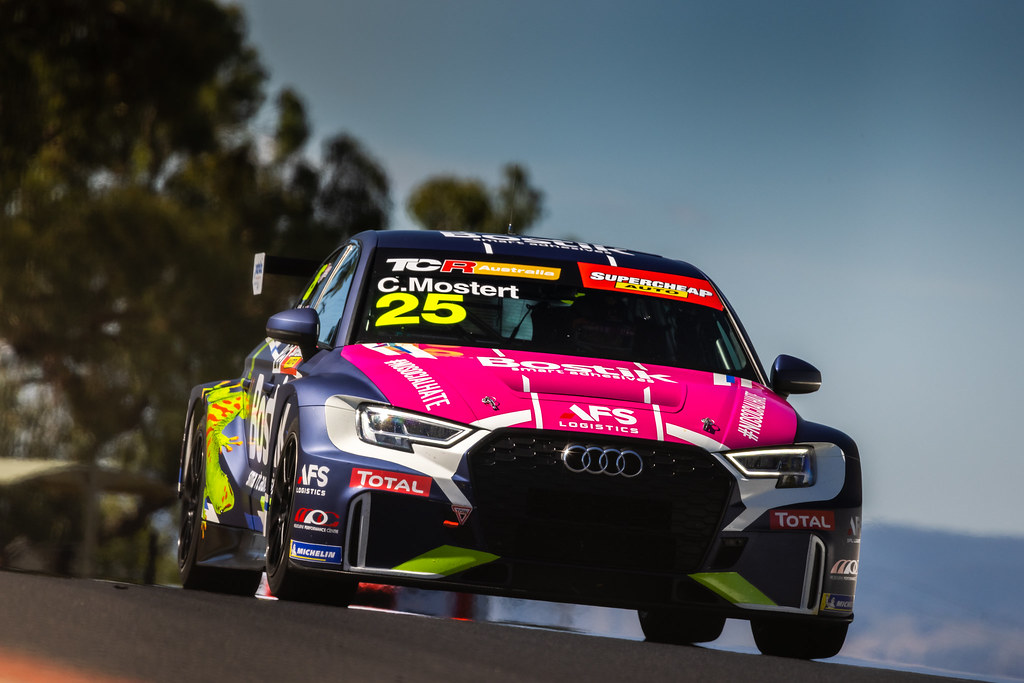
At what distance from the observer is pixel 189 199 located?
116 feet

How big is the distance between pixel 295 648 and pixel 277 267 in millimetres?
4378

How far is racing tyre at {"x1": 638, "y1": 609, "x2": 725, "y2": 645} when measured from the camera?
8.86 meters

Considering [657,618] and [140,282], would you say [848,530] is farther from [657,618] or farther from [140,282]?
[140,282]

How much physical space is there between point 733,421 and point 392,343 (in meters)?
1.50

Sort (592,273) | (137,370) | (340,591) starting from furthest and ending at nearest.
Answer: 1. (137,370)
2. (592,273)
3. (340,591)

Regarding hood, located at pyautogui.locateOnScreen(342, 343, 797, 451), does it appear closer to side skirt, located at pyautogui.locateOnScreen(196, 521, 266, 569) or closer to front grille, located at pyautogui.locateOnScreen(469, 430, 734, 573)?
front grille, located at pyautogui.locateOnScreen(469, 430, 734, 573)

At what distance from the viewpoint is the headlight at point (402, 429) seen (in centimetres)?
633

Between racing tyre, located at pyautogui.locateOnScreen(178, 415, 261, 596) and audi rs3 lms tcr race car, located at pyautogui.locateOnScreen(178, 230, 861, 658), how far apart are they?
1376mm

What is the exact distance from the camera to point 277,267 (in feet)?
31.9

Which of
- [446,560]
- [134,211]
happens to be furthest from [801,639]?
[134,211]

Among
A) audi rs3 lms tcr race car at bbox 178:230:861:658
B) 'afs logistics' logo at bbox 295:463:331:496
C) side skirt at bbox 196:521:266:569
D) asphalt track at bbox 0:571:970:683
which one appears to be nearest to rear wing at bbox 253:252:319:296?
side skirt at bbox 196:521:266:569

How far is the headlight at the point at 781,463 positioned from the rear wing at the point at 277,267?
11.8 feet

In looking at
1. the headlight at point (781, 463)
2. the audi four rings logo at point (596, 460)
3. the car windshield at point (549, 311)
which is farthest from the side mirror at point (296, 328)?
the headlight at point (781, 463)

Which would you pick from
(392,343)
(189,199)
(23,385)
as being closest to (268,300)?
(189,199)
